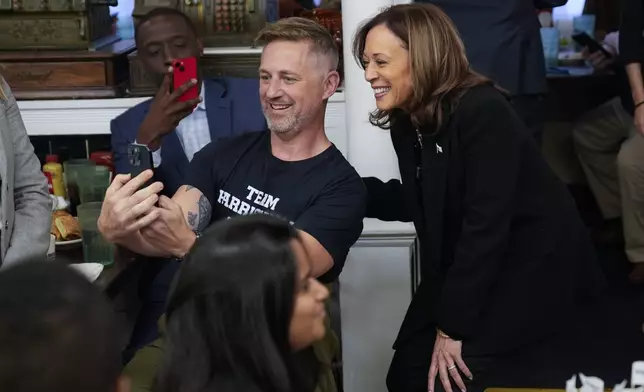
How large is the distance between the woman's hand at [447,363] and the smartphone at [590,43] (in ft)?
8.47

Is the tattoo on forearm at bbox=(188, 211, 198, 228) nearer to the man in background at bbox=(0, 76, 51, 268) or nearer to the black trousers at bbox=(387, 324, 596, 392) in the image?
the man in background at bbox=(0, 76, 51, 268)

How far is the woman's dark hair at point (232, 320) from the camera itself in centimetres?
129

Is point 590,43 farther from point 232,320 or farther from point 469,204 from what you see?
point 232,320

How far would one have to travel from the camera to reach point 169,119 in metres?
2.69

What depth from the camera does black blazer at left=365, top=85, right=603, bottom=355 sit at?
2.20m

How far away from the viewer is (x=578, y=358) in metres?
3.27

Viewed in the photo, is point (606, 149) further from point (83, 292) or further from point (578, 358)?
point (83, 292)

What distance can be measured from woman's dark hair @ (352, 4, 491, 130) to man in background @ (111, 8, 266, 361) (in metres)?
0.70

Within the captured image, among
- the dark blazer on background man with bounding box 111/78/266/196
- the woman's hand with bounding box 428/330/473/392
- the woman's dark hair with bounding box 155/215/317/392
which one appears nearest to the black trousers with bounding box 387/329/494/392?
the woman's hand with bounding box 428/330/473/392

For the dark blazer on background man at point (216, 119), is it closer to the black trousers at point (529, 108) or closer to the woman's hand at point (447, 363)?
the black trousers at point (529, 108)

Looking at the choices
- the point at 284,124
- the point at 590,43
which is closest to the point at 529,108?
the point at 284,124

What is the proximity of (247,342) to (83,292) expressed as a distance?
1.06ft

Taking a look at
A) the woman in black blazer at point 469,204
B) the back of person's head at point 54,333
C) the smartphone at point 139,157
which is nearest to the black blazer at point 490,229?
the woman in black blazer at point 469,204

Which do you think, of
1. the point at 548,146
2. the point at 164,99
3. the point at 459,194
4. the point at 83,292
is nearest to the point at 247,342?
the point at 83,292
